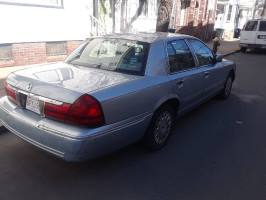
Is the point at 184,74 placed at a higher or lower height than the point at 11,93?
higher

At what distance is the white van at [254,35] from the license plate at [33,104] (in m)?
17.3

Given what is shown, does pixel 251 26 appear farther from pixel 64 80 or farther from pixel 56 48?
pixel 64 80

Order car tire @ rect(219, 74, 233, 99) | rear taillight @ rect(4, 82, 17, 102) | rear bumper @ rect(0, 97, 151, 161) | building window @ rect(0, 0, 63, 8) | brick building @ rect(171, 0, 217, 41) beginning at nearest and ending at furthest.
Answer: rear bumper @ rect(0, 97, 151, 161)
rear taillight @ rect(4, 82, 17, 102)
car tire @ rect(219, 74, 233, 99)
building window @ rect(0, 0, 63, 8)
brick building @ rect(171, 0, 217, 41)

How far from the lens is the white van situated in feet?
59.2

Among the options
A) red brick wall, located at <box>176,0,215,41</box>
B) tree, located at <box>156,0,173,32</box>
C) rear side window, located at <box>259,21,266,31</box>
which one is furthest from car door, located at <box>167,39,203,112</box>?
rear side window, located at <box>259,21,266,31</box>

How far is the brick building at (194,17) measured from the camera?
1831 centimetres

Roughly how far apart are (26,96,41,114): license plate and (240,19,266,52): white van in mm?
Answer: 17313

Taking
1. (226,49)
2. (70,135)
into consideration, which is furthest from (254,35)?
(70,135)

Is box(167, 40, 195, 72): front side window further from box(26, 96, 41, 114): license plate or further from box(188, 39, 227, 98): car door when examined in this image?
box(26, 96, 41, 114): license plate

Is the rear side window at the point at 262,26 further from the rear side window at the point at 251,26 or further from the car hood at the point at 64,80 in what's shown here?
the car hood at the point at 64,80

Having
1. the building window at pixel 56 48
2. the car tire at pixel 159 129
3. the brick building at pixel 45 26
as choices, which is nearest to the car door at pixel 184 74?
the car tire at pixel 159 129

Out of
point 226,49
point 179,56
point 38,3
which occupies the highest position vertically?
point 38,3

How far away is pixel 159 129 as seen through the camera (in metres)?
4.16

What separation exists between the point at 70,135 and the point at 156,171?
4.14ft
